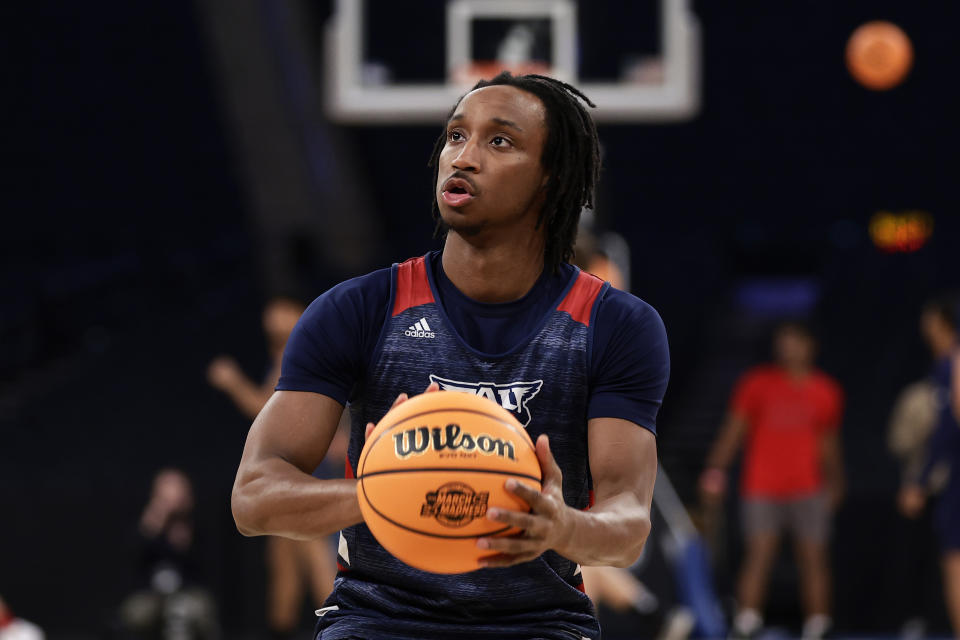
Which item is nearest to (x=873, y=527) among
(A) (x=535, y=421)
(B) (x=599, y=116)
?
(B) (x=599, y=116)

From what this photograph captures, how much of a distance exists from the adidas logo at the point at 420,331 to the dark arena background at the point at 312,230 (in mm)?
6707

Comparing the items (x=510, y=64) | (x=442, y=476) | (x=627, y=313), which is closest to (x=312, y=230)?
(x=510, y=64)

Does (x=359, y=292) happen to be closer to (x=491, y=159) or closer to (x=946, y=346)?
(x=491, y=159)

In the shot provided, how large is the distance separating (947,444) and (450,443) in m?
5.10

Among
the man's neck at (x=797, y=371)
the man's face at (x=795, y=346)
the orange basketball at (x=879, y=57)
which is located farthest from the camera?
the orange basketball at (x=879, y=57)

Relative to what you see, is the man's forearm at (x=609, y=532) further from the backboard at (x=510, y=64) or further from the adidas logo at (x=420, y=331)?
the backboard at (x=510, y=64)

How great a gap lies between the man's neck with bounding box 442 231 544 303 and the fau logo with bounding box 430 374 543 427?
228mm

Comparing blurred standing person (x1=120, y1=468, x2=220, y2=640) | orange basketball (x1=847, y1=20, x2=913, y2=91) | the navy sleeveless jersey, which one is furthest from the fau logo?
orange basketball (x1=847, y1=20, x2=913, y2=91)

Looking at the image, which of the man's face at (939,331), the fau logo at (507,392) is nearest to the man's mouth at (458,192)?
the fau logo at (507,392)

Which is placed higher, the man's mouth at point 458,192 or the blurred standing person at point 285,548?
the man's mouth at point 458,192

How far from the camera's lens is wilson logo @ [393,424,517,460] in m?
2.28

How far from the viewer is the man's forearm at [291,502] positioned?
2.46 meters

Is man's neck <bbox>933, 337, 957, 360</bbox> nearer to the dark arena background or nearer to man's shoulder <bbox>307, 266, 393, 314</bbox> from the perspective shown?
the dark arena background

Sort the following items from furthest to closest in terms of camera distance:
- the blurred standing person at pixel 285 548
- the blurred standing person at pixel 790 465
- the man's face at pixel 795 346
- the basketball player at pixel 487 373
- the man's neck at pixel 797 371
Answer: the man's neck at pixel 797 371 → the man's face at pixel 795 346 → the blurred standing person at pixel 790 465 → the blurred standing person at pixel 285 548 → the basketball player at pixel 487 373
